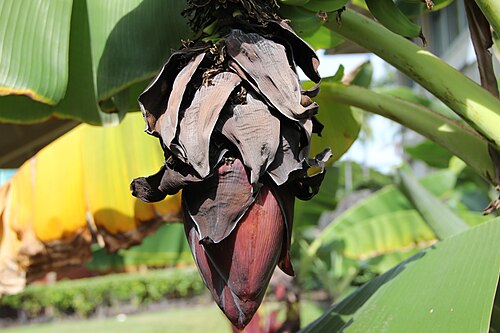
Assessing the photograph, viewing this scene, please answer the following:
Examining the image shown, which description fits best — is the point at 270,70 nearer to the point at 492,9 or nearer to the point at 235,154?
the point at 235,154

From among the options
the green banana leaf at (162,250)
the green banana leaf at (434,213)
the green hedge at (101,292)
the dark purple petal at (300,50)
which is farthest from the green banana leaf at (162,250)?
the green hedge at (101,292)

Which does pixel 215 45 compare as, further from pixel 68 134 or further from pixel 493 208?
pixel 68 134

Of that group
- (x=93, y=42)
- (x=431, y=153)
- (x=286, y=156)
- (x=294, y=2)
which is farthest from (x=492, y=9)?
(x=431, y=153)

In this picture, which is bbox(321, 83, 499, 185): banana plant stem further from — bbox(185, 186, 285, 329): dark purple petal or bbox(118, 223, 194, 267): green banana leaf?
bbox(118, 223, 194, 267): green banana leaf

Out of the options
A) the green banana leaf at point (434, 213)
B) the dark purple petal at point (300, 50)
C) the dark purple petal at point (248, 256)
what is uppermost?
the dark purple petal at point (300, 50)

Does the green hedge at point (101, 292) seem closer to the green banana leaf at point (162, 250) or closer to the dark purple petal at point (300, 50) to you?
the green banana leaf at point (162, 250)

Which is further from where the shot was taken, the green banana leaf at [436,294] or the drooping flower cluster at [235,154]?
the green banana leaf at [436,294]

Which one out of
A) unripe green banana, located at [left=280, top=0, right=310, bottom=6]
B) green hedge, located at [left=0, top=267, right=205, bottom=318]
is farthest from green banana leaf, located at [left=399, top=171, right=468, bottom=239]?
green hedge, located at [left=0, top=267, right=205, bottom=318]
